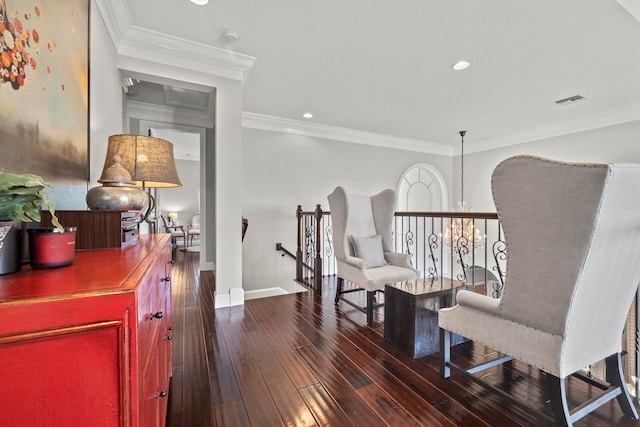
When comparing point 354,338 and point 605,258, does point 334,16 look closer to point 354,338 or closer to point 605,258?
point 605,258

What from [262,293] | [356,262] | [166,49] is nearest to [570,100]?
[356,262]

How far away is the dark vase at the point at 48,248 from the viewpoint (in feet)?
2.32

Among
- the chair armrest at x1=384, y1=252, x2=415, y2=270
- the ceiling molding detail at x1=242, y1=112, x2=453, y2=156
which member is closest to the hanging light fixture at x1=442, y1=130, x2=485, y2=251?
the ceiling molding detail at x1=242, y1=112, x2=453, y2=156

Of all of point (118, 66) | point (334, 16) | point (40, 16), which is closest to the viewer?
point (40, 16)

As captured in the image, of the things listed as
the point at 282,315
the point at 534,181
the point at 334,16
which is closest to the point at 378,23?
the point at 334,16

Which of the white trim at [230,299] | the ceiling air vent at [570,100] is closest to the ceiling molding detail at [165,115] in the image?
the white trim at [230,299]

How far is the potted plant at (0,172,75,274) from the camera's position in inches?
23.5

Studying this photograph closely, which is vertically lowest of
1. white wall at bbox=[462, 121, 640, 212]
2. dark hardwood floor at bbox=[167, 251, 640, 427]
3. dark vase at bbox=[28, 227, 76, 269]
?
dark hardwood floor at bbox=[167, 251, 640, 427]

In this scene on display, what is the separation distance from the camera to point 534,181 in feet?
3.93

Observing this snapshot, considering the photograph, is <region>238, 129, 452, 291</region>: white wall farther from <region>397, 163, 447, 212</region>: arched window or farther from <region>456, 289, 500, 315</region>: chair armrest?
<region>456, 289, 500, 315</region>: chair armrest

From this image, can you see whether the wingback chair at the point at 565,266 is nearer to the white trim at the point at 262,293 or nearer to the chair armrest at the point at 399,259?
the chair armrest at the point at 399,259

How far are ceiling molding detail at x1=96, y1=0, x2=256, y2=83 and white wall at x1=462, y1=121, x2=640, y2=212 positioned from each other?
5.29 meters

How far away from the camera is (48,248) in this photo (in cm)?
72

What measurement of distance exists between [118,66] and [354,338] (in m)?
3.22
